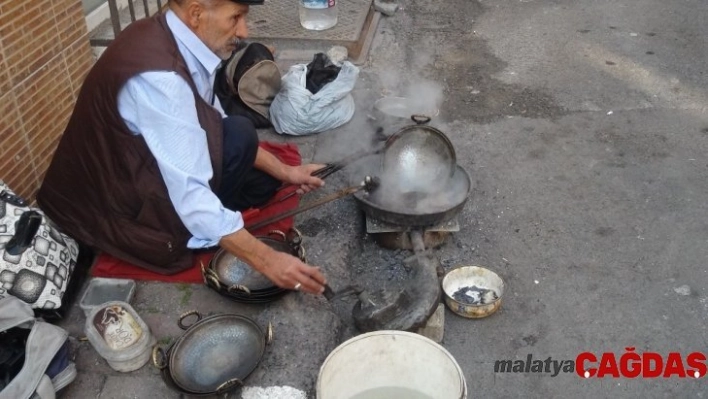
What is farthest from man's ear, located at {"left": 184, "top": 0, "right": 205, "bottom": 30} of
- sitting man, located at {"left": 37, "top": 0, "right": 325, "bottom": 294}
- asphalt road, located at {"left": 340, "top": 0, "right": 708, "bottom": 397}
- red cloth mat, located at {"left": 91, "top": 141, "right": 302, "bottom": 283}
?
asphalt road, located at {"left": 340, "top": 0, "right": 708, "bottom": 397}

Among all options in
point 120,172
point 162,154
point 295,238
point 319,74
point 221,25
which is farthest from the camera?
point 319,74

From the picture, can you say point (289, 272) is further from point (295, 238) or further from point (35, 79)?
point (35, 79)

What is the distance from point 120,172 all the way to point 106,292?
0.70 metres

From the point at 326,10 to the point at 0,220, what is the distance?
14.5 ft

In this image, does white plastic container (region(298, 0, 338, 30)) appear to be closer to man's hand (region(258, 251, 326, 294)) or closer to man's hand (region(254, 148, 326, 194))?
man's hand (region(254, 148, 326, 194))

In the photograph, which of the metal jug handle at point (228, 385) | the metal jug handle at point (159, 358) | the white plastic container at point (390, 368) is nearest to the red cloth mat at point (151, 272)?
the metal jug handle at point (159, 358)

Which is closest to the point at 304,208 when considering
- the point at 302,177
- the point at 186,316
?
the point at 302,177

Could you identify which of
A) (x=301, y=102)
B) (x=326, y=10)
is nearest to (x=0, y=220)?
(x=301, y=102)

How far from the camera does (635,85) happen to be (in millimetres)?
Result: 5863

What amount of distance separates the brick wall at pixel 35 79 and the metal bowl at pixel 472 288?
8.84 ft

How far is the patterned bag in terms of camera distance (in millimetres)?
2766

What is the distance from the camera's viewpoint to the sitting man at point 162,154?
8.14ft

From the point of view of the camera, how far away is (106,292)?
3.15 m

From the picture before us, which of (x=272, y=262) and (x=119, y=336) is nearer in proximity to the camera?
(x=272, y=262)
